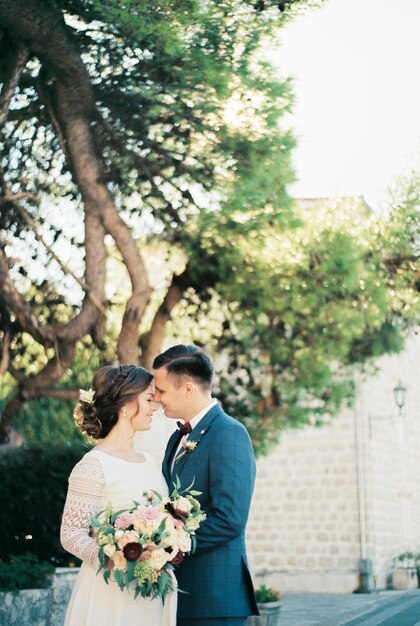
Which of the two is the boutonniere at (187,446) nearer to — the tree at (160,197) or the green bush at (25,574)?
the green bush at (25,574)

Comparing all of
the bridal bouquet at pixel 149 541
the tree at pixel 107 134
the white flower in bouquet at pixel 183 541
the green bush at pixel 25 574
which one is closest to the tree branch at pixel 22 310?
the tree at pixel 107 134

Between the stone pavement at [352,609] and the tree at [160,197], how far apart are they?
3.56 meters

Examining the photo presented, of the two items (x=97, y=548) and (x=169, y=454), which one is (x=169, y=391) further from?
(x=97, y=548)

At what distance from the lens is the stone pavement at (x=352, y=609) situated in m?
13.8

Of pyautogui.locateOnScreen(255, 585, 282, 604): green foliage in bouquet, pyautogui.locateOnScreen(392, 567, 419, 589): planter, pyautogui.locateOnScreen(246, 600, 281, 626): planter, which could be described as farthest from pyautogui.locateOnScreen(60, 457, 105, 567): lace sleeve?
pyautogui.locateOnScreen(392, 567, 419, 589): planter

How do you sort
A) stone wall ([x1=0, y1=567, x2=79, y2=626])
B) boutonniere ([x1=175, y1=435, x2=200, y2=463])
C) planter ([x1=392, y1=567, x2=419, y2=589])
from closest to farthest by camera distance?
boutonniere ([x1=175, y1=435, x2=200, y2=463]) → stone wall ([x1=0, y1=567, x2=79, y2=626]) → planter ([x1=392, y1=567, x2=419, y2=589])

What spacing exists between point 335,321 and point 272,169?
2197 mm

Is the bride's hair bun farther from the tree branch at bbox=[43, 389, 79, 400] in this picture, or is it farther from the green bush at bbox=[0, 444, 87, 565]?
the green bush at bbox=[0, 444, 87, 565]

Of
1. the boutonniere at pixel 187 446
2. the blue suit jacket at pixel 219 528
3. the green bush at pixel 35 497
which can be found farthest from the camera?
the green bush at pixel 35 497

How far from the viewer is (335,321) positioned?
1173 centimetres

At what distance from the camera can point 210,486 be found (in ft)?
12.8

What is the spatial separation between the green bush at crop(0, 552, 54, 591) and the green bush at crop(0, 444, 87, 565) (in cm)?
83

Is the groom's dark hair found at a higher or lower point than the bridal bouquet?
higher

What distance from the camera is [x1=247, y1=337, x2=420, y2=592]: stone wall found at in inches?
808
